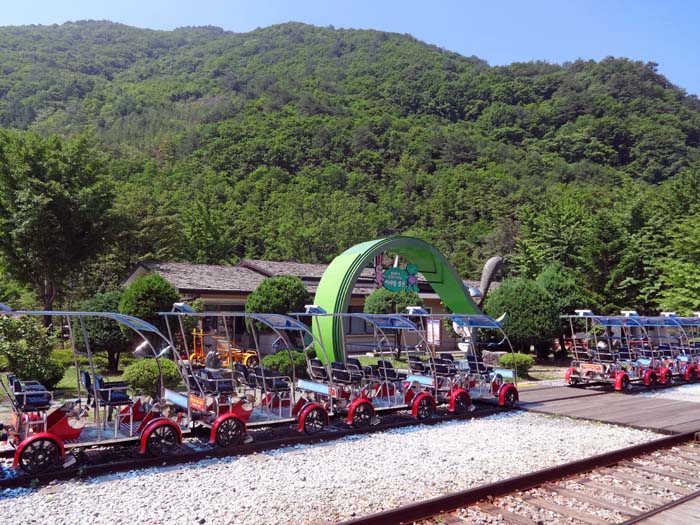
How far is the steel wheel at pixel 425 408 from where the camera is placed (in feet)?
43.7

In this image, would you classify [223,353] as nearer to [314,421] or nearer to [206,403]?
[314,421]

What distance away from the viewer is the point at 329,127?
8938 centimetres

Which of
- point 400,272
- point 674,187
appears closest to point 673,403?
point 400,272

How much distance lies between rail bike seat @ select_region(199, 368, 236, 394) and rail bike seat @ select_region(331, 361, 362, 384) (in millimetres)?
2484

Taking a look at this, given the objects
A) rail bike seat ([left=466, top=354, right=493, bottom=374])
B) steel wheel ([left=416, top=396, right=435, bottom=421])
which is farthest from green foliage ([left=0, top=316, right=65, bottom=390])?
rail bike seat ([left=466, top=354, right=493, bottom=374])

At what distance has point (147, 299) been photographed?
19234mm

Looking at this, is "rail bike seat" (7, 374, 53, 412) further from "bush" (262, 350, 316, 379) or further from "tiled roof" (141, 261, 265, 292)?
"tiled roof" (141, 261, 265, 292)

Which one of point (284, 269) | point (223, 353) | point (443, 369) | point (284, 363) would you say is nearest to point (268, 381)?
point (443, 369)

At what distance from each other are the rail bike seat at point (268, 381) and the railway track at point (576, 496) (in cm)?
504

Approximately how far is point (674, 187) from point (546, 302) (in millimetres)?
18821

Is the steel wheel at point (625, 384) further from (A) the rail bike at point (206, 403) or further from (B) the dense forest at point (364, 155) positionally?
(B) the dense forest at point (364, 155)

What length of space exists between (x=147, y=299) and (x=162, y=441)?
10.3 m

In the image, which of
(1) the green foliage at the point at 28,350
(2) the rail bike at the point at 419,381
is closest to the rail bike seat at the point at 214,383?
(2) the rail bike at the point at 419,381

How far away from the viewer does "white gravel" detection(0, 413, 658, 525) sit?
7262 mm
